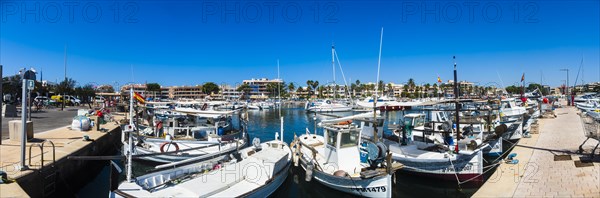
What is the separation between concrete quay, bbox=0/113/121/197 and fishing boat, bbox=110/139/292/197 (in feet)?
10.3

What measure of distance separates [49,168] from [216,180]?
21.4 ft

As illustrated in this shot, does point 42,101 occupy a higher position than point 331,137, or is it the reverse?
point 42,101

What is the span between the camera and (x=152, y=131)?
2158cm

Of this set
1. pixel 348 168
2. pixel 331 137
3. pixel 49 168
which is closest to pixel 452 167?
pixel 348 168

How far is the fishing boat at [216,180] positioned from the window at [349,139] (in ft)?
10.1

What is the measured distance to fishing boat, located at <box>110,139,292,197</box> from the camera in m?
10.1

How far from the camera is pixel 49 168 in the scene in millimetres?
11578

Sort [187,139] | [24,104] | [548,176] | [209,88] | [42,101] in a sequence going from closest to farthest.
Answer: [24,104], [548,176], [187,139], [42,101], [209,88]

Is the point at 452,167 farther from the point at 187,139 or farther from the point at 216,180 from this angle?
the point at 187,139

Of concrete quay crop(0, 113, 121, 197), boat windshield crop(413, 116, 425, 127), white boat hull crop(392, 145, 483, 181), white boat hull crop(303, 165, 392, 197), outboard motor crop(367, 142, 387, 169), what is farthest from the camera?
boat windshield crop(413, 116, 425, 127)

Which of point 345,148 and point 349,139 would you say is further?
point 349,139

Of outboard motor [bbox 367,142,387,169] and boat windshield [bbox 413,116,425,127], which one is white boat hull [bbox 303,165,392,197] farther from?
boat windshield [bbox 413,116,425,127]

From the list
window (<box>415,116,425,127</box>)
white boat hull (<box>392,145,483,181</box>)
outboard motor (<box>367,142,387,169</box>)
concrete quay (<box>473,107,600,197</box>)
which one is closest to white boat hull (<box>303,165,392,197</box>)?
outboard motor (<box>367,142,387,169</box>)

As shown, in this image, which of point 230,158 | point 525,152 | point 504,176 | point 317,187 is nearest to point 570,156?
point 525,152
